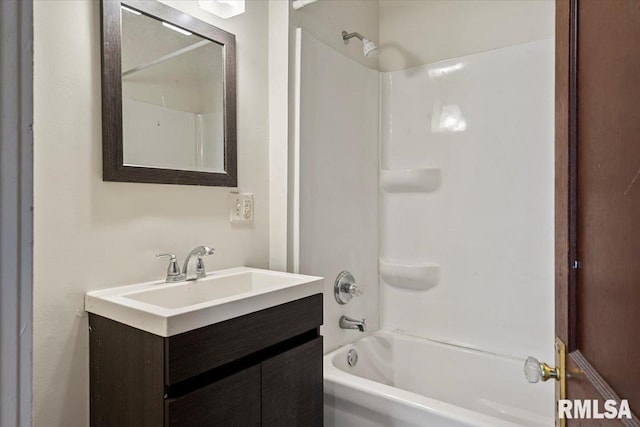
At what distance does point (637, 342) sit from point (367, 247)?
1795 millimetres

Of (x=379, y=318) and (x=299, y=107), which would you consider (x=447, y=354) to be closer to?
(x=379, y=318)

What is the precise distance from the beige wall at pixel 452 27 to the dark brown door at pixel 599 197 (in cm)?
136

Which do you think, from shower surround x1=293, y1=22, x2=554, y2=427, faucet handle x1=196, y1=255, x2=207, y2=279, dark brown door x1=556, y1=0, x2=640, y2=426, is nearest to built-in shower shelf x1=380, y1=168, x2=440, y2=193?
shower surround x1=293, y1=22, x2=554, y2=427

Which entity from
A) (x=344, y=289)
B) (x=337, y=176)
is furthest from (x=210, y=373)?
(x=337, y=176)

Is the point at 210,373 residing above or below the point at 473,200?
below

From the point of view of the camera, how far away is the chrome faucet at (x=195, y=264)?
1408 millimetres

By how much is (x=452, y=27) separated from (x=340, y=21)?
2.04 feet

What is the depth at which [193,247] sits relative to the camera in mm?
1492

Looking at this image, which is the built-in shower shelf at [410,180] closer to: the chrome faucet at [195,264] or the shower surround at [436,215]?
the shower surround at [436,215]

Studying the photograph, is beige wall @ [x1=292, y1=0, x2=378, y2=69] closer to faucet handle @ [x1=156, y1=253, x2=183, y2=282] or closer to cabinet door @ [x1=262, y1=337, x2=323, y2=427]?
faucet handle @ [x1=156, y1=253, x2=183, y2=282]

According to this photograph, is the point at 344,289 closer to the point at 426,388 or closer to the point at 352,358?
the point at 352,358

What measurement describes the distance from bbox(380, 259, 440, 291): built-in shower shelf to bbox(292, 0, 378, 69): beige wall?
3.87 feet

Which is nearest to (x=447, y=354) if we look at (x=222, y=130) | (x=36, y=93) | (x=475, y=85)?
(x=475, y=85)

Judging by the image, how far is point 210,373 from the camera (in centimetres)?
107
